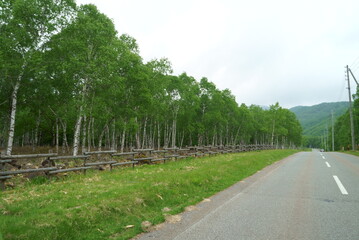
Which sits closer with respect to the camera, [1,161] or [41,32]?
[1,161]

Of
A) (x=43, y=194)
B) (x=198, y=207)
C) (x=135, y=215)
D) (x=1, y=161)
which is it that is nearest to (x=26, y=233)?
(x=135, y=215)

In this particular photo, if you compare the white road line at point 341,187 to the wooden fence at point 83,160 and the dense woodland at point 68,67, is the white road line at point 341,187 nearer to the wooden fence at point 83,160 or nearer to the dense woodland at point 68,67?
the wooden fence at point 83,160

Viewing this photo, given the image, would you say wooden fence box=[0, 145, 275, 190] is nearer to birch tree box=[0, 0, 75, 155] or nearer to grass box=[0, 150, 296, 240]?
grass box=[0, 150, 296, 240]

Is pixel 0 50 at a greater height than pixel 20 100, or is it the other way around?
pixel 0 50

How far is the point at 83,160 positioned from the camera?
14.5 meters

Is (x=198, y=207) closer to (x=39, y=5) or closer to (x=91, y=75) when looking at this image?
(x=91, y=75)

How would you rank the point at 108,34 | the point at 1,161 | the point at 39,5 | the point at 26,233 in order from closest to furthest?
the point at 26,233
the point at 1,161
the point at 39,5
the point at 108,34

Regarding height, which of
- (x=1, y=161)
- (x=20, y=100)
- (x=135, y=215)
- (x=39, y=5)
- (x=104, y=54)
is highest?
(x=39, y=5)

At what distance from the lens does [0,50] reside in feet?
48.4

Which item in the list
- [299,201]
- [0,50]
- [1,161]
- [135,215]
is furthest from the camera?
[0,50]

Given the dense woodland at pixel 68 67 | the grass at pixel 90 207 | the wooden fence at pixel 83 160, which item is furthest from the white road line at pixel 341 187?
the dense woodland at pixel 68 67

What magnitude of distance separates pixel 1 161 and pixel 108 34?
16770mm

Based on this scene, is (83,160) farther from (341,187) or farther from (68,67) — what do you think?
(341,187)

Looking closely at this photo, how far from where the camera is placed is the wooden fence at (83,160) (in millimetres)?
8233
